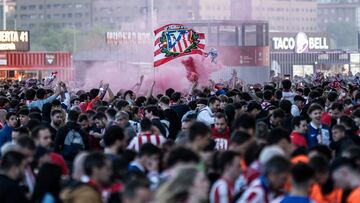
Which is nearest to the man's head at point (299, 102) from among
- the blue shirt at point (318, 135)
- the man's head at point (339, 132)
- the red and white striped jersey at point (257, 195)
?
the blue shirt at point (318, 135)

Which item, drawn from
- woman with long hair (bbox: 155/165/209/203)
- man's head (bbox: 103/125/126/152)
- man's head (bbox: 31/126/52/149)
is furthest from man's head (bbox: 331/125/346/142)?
woman with long hair (bbox: 155/165/209/203)

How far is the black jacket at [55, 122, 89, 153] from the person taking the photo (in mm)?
16156

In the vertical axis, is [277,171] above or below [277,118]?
below

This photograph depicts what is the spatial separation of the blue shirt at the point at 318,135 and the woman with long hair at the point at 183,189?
6.48 meters

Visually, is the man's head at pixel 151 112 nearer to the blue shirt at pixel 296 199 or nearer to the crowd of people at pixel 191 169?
the crowd of people at pixel 191 169

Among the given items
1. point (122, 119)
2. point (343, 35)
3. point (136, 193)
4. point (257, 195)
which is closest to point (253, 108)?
point (122, 119)

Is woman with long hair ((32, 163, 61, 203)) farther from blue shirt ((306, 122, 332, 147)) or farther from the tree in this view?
the tree

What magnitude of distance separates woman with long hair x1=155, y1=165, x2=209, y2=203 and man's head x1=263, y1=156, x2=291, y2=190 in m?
1.17

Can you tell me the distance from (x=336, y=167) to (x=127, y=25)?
8664 centimetres

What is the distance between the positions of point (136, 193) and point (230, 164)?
179cm

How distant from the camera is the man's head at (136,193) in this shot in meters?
9.34

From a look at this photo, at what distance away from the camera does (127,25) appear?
Answer: 319ft

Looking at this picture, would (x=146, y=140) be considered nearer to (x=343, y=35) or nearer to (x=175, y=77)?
(x=175, y=77)

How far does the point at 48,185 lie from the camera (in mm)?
10938
